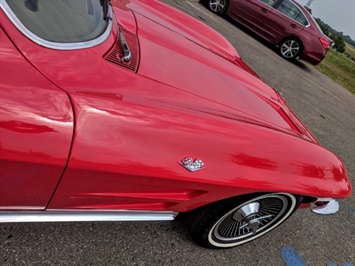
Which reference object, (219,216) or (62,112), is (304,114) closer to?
(219,216)

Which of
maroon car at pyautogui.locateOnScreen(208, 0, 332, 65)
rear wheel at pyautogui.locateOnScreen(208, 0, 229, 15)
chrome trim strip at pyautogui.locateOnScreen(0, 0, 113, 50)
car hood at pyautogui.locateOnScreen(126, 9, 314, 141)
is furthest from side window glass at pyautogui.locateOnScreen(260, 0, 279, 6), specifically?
chrome trim strip at pyautogui.locateOnScreen(0, 0, 113, 50)

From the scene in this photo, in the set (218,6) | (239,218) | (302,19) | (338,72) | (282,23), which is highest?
(302,19)

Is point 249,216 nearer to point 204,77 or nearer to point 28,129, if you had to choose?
point 204,77

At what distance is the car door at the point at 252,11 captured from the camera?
862 centimetres

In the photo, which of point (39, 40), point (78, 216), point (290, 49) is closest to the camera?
point (39, 40)

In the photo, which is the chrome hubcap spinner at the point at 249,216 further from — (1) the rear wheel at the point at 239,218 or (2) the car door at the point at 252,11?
(2) the car door at the point at 252,11

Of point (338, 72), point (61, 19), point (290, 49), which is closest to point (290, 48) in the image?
point (290, 49)

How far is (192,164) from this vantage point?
152cm

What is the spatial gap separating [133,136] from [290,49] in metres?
8.53

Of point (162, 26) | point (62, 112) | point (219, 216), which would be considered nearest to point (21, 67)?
point (62, 112)

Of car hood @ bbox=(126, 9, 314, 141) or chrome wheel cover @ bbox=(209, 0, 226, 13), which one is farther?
chrome wheel cover @ bbox=(209, 0, 226, 13)

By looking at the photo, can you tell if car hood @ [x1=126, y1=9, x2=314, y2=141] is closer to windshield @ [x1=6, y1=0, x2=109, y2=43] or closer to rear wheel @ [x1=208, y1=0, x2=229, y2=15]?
windshield @ [x1=6, y1=0, x2=109, y2=43]

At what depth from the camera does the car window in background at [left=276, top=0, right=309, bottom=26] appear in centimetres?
862

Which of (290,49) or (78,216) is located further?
(290,49)
